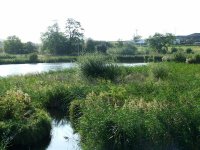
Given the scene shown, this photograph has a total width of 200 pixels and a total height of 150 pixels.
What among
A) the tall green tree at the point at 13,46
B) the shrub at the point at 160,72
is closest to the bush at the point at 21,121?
the shrub at the point at 160,72

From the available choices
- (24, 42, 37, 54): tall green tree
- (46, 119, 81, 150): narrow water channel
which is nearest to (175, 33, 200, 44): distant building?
(24, 42, 37, 54): tall green tree

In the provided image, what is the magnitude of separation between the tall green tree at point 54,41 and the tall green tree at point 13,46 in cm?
525

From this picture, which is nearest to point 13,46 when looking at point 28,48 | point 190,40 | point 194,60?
point 28,48

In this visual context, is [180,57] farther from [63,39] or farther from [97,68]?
[63,39]

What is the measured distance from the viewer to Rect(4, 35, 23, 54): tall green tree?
280ft

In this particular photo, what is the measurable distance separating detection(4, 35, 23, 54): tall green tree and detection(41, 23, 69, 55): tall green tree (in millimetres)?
5255

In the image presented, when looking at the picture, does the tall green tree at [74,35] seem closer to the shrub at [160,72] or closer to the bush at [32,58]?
the bush at [32,58]

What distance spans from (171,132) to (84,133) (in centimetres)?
272

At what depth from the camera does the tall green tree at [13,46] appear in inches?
3359

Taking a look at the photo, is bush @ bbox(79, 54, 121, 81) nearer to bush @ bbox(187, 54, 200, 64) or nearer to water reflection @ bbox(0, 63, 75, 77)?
water reflection @ bbox(0, 63, 75, 77)

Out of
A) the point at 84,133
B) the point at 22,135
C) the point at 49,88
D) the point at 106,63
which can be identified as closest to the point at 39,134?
the point at 22,135

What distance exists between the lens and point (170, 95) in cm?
1535

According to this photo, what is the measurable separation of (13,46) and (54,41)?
30.3 ft

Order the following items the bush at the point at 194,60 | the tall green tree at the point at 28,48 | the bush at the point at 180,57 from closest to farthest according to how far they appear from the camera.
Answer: the bush at the point at 194,60 < the bush at the point at 180,57 < the tall green tree at the point at 28,48
